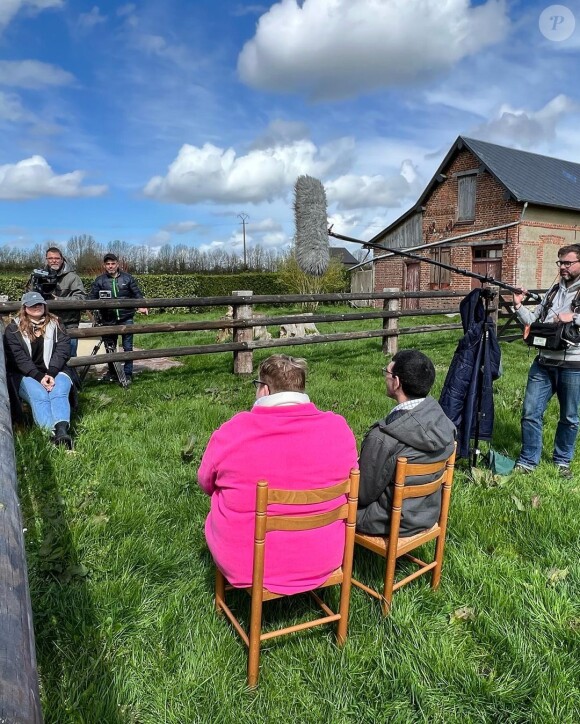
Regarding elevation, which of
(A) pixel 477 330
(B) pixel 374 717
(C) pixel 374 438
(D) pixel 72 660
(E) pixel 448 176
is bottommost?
(B) pixel 374 717

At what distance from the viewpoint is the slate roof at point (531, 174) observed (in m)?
21.2

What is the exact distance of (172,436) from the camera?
513cm

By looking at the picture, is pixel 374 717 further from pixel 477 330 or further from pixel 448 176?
pixel 448 176

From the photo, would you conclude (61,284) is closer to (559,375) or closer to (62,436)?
(62,436)

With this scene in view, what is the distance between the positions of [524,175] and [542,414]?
21.5 meters

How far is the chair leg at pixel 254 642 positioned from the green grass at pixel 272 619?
0.20 feet

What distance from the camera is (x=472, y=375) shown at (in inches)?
173

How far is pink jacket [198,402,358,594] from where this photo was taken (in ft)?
7.63

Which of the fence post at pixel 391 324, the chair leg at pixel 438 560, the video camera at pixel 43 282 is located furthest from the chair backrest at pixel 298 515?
the fence post at pixel 391 324

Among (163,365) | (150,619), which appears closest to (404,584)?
(150,619)

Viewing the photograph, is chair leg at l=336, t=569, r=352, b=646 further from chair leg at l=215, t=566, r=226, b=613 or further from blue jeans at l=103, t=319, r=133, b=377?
blue jeans at l=103, t=319, r=133, b=377

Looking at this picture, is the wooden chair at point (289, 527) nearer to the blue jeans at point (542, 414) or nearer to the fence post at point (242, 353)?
the blue jeans at point (542, 414)

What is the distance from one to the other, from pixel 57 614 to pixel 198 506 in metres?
1.29

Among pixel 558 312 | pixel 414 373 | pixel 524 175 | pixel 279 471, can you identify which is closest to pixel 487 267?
pixel 524 175
